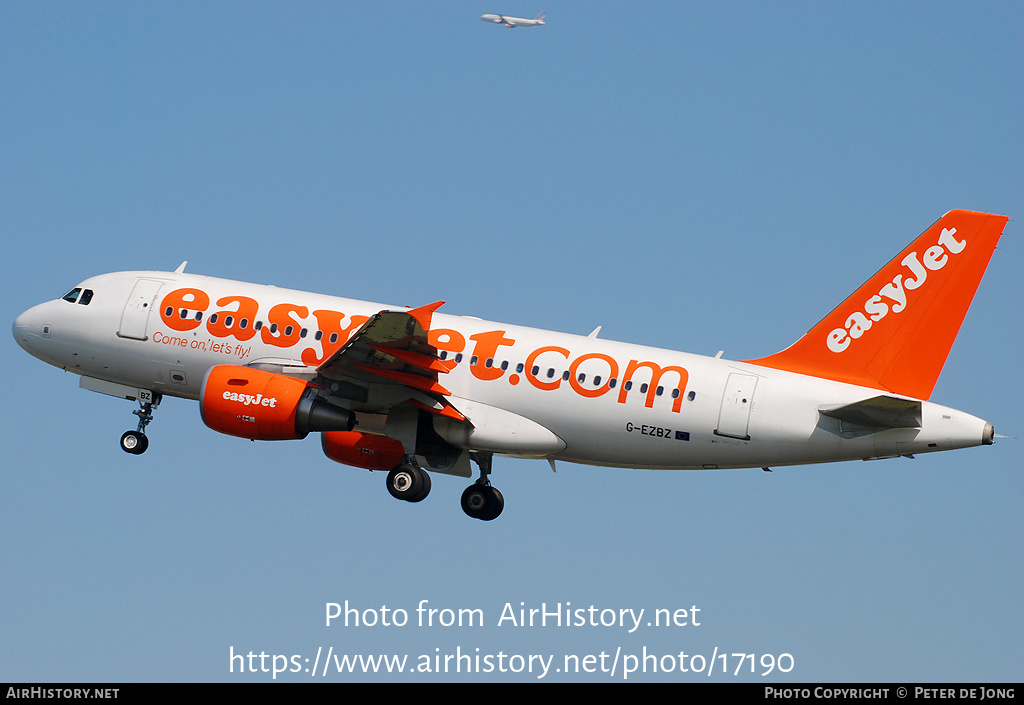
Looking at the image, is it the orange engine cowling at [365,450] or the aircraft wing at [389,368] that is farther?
the orange engine cowling at [365,450]

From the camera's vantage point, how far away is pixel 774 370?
35.0m

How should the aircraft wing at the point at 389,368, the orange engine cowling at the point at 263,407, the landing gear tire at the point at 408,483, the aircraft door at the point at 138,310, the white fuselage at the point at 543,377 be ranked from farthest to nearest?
the aircraft door at the point at 138,310 < the landing gear tire at the point at 408,483 < the orange engine cowling at the point at 263,407 < the white fuselage at the point at 543,377 < the aircraft wing at the point at 389,368

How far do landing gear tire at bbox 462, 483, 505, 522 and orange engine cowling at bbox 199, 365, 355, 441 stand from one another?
17.9 ft

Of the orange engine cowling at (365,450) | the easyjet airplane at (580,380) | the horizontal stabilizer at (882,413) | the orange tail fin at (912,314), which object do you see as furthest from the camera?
the orange engine cowling at (365,450)

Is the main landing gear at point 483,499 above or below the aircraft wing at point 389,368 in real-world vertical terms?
below

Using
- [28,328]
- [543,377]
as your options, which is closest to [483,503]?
[543,377]

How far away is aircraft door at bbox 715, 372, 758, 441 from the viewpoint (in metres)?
34.0

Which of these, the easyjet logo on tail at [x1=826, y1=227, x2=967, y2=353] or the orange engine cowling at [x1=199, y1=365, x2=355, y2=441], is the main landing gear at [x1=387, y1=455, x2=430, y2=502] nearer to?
the orange engine cowling at [x1=199, y1=365, x2=355, y2=441]

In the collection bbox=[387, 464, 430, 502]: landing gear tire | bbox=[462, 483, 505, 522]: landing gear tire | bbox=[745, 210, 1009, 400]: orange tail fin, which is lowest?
bbox=[387, 464, 430, 502]: landing gear tire

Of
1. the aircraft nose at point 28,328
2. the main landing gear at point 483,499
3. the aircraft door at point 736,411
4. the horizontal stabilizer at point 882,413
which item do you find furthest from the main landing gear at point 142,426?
the horizontal stabilizer at point 882,413

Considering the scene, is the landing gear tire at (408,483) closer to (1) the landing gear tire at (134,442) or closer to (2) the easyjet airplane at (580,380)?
(2) the easyjet airplane at (580,380)

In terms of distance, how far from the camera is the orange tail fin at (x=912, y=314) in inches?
1336

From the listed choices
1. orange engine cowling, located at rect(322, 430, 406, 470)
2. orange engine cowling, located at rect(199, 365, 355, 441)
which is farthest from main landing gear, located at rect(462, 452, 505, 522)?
orange engine cowling, located at rect(199, 365, 355, 441)

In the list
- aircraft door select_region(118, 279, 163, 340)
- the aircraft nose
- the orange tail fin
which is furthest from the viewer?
the aircraft nose
